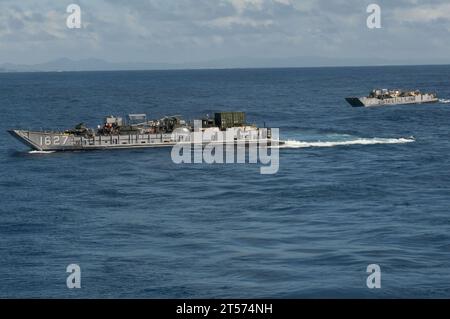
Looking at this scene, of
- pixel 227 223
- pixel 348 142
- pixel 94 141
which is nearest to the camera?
pixel 227 223

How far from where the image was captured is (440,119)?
157875 mm

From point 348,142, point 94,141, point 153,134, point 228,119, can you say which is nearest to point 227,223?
point 94,141

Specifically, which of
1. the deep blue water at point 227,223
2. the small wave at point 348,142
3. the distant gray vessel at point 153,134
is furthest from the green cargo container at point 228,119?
the deep blue water at point 227,223

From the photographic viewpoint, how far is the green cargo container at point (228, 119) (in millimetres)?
115000

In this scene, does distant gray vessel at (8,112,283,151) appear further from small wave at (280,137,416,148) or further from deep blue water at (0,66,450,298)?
deep blue water at (0,66,450,298)

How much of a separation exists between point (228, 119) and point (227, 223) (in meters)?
54.7

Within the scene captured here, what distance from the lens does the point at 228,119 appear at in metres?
116

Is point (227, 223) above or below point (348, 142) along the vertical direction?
below

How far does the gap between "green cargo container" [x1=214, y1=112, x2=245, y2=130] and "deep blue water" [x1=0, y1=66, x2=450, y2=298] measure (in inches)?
449

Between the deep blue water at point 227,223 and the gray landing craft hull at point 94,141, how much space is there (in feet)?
9.51

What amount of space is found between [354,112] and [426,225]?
12034cm

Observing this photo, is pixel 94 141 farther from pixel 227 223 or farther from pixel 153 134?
pixel 227 223

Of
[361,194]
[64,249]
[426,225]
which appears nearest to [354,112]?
[361,194]

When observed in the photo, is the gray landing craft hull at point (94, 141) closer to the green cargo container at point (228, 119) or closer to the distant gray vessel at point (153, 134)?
the distant gray vessel at point (153, 134)
